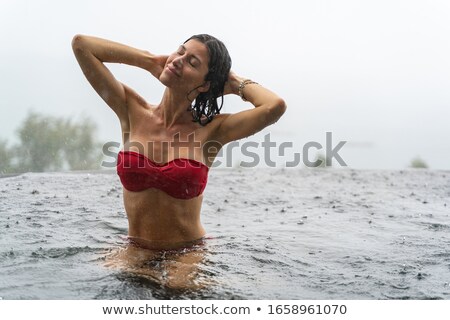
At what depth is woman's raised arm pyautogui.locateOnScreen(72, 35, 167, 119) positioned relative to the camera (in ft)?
13.2

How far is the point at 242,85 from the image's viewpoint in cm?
413

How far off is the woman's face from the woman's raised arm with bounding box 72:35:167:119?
216 mm

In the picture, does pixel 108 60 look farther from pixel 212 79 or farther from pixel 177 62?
pixel 212 79

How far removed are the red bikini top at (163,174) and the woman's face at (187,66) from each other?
496 mm

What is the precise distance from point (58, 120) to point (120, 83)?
48.3 ft

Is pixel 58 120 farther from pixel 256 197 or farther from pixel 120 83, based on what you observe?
pixel 120 83

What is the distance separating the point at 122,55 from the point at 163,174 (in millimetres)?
870

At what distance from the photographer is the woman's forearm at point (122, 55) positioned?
4.05m

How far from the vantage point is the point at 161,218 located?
4074mm

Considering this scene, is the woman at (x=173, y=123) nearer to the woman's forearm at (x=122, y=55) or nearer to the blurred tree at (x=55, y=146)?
the woman's forearm at (x=122, y=55)

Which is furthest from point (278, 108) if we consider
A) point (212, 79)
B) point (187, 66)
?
point (187, 66)

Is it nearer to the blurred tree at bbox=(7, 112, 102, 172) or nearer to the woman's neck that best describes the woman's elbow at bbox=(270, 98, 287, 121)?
the woman's neck

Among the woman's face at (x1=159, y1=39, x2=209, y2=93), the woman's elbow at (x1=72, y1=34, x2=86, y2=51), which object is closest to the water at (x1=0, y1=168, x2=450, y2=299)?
the woman's face at (x1=159, y1=39, x2=209, y2=93)

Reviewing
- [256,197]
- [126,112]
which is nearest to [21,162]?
[256,197]
